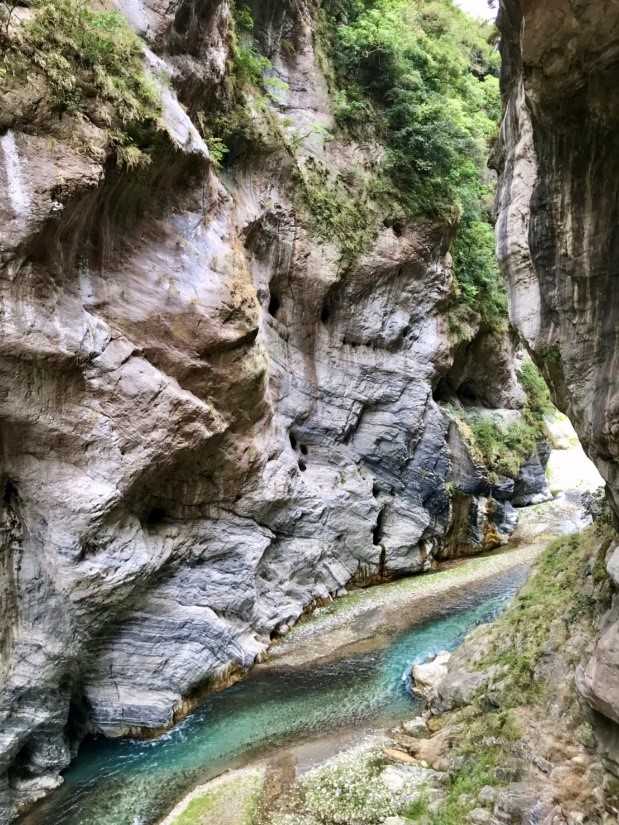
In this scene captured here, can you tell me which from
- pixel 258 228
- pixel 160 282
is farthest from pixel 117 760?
pixel 258 228

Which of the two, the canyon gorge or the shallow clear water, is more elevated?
the canyon gorge

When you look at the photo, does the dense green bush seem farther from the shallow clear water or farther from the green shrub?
the shallow clear water

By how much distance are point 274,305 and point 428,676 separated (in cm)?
1163

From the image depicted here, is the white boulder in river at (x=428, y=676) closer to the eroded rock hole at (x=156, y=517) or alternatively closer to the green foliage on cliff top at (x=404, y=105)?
the eroded rock hole at (x=156, y=517)

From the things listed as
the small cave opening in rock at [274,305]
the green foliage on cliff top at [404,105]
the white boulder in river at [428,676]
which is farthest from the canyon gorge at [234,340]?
the white boulder in river at [428,676]

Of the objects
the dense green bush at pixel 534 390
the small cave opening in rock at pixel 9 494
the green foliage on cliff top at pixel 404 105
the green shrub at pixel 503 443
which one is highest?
the green foliage on cliff top at pixel 404 105

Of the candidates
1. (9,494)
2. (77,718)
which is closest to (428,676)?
(77,718)

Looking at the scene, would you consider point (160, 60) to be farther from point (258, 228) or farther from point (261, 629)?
point (261, 629)

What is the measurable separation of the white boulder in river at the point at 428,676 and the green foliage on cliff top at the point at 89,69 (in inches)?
485

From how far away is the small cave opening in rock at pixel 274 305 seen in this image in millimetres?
17289

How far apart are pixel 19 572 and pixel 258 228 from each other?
37.1 ft

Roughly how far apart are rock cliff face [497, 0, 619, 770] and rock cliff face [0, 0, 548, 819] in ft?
21.5

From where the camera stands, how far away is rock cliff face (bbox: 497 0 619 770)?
5.44 meters

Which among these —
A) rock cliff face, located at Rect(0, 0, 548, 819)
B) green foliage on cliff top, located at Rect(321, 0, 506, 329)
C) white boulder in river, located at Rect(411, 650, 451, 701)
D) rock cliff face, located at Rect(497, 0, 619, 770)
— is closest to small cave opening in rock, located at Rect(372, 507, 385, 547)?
rock cliff face, located at Rect(0, 0, 548, 819)
